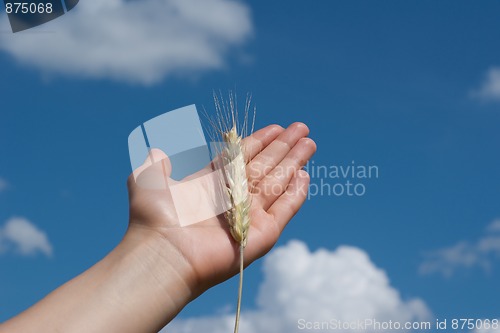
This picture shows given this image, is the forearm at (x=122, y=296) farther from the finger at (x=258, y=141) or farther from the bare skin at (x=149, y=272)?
the finger at (x=258, y=141)

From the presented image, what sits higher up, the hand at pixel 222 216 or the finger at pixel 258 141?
the finger at pixel 258 141

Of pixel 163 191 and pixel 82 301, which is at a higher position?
pixel 163 191

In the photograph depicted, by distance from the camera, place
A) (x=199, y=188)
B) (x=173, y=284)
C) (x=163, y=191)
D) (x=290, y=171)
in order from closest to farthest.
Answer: (x=173, y=284)
(x=163, y=191)
(x=199, y=188)
(x=290, y=171)

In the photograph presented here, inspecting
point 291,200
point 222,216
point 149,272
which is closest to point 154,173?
point 222,216

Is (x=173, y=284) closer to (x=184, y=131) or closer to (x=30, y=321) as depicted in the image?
(x=30, y=321)

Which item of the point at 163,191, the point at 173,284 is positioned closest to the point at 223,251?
the point at 173,284

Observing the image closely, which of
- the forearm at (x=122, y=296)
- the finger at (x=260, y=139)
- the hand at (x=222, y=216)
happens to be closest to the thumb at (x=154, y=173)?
the hand at (x=222, y=216)
